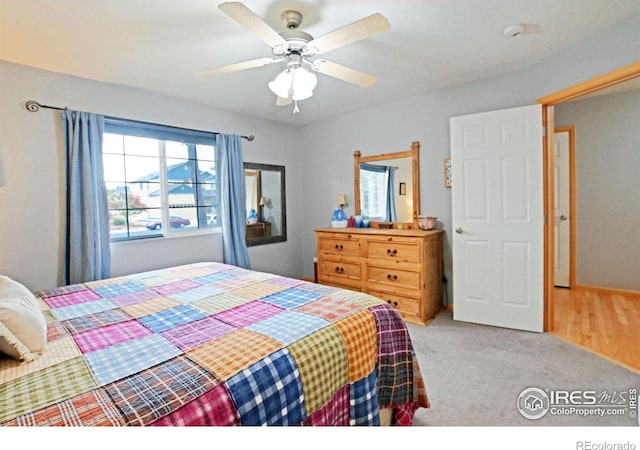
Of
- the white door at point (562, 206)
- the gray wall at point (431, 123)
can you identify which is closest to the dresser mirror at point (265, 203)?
the gray wall at point (431, 123)

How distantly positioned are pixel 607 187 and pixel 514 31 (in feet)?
9.52

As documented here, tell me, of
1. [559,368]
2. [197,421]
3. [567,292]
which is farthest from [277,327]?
[567,292]

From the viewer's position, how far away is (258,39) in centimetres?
217

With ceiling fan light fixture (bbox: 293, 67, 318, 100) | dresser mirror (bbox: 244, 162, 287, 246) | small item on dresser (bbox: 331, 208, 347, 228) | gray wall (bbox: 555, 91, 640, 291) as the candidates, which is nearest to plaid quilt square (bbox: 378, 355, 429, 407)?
ceiling fan light fixture (bbox: 293, 67, 318, 100)

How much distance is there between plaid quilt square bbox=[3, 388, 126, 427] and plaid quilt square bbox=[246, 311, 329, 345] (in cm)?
56

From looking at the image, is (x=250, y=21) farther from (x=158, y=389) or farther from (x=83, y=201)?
(x=83, y=201)

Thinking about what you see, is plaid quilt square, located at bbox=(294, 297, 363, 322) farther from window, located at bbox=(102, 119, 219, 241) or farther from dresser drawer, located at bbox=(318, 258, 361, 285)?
window, located at bbox=(102, 119, 219, 241)

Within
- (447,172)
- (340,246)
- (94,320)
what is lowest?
(94,320)

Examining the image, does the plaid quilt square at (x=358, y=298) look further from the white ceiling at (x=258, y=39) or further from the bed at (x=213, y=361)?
the white ceiling at (x=258, y=39)

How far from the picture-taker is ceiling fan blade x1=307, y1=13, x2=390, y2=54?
1489mm

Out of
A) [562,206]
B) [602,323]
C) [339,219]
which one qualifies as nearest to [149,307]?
[339,219]

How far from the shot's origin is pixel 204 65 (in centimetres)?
258

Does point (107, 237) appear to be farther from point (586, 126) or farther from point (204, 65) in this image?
point (586, 126)

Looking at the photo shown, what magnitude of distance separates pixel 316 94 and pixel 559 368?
10.4 ft
